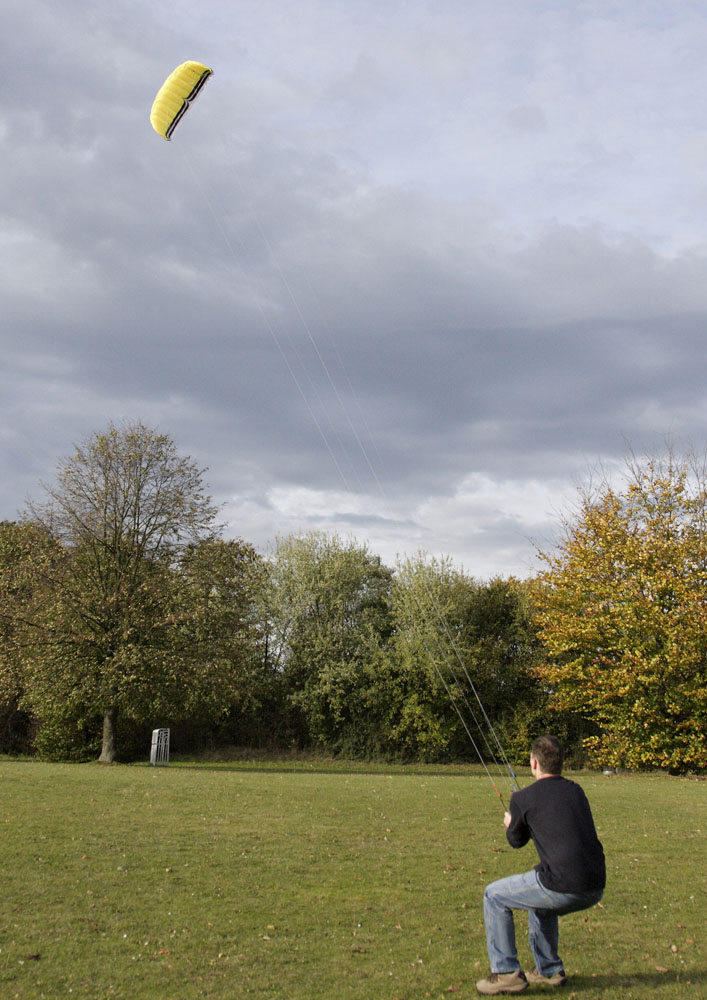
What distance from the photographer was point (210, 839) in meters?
12.5

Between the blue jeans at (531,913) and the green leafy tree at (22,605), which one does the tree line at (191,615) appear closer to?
the green leafy tree at (22,605)

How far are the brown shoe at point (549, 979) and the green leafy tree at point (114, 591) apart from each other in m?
25.2

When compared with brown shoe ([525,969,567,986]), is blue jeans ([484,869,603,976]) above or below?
above

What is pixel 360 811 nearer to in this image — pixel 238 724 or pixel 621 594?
pixel 621 594

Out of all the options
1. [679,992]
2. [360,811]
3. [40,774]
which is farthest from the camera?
[40,774]

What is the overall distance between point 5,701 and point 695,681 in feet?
90.5

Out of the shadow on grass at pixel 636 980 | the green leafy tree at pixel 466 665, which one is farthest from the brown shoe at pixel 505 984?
the green leafy tree at pixel 466 665

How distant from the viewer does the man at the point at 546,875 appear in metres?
5.99

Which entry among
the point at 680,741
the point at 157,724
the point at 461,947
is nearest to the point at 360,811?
the point at 461,947

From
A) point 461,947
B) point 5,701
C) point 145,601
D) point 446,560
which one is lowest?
point 461,947

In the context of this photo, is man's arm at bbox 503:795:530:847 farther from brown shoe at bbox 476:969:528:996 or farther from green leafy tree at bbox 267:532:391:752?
green leafy tree at bbox 267:532:391:752

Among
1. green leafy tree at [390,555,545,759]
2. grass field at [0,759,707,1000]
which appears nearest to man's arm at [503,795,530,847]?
grass field at [0,759,707,1000]

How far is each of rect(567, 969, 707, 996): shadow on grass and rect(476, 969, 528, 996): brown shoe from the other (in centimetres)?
50

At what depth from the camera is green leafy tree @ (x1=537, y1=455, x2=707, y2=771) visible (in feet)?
101
